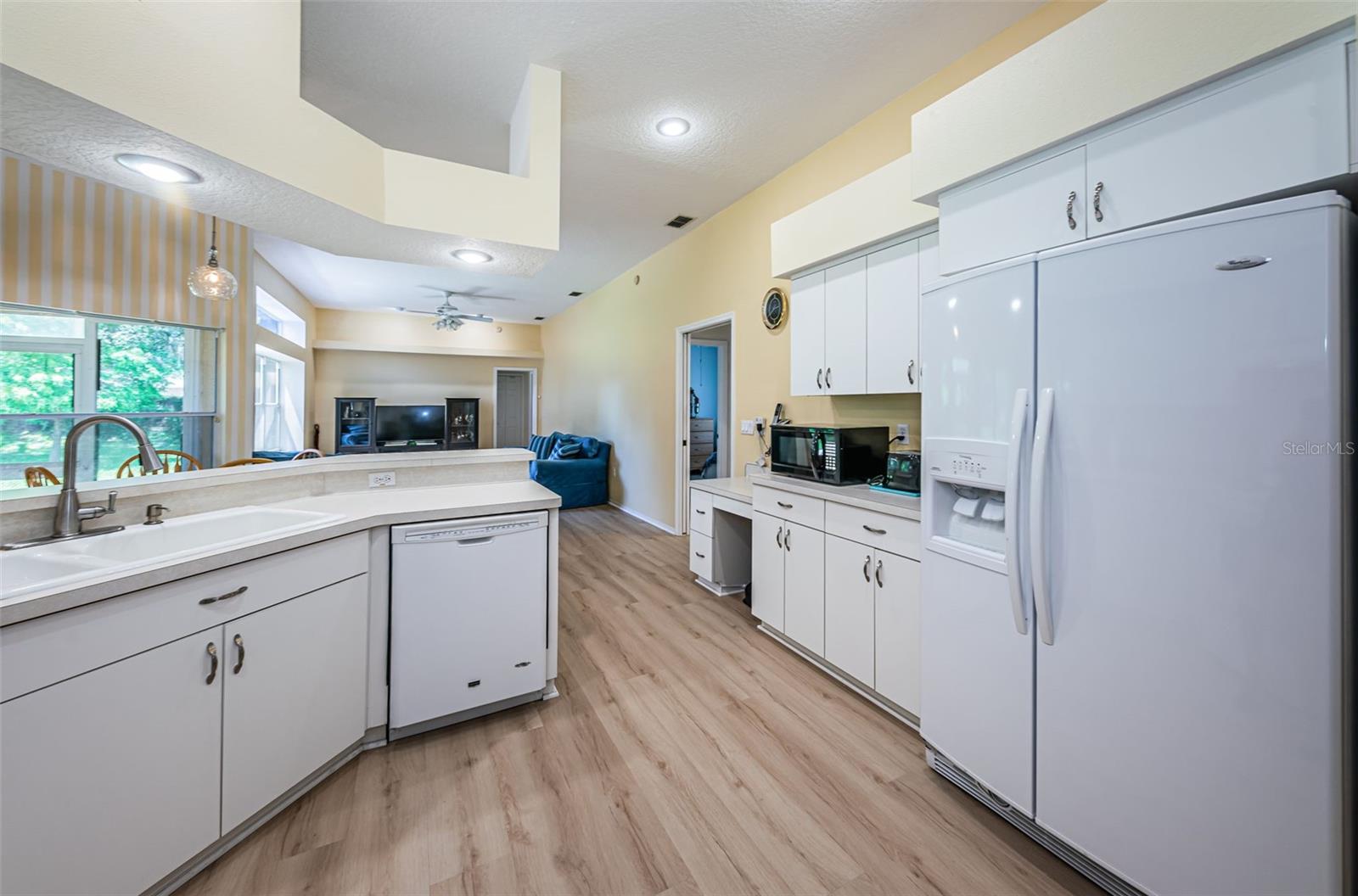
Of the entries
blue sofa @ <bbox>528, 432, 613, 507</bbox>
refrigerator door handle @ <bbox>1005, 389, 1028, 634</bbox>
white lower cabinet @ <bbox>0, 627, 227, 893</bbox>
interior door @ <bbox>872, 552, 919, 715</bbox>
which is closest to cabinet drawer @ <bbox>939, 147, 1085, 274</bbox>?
refrigerator door handle @ <bbox>1005, 389, 1028, 634</bbox>

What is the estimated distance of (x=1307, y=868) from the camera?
980 mm

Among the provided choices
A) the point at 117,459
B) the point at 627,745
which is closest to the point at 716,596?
the point at 627,745

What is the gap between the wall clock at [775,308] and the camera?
350cm

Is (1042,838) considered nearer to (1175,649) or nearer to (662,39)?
(1175,649)

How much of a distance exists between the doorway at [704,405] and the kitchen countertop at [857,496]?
1.43m

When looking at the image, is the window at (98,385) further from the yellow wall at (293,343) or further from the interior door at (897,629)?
the interior door at (897,629)

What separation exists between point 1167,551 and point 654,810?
1.61 m

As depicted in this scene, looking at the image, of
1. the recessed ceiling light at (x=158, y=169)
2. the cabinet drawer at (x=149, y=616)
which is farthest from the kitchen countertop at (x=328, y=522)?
the recessed ceiling light at (x=158, y=169)

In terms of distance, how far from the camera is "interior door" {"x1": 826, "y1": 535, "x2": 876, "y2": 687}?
7.01 ft

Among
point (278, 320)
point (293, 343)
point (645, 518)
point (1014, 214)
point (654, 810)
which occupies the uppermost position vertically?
point (278, 320)

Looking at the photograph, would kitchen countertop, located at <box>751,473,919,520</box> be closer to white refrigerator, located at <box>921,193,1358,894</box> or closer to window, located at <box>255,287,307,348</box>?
white refrigerator, located at <box>921,193,1358,894</box>

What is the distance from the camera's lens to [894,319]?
2.35 meters

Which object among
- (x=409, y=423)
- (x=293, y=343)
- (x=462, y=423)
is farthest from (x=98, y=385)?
(x=462, y=423)

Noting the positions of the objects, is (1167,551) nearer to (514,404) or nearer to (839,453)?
(839,453)
